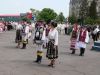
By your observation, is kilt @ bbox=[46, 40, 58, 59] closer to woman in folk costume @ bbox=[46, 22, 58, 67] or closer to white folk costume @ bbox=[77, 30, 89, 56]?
woman in folk costume @ bbox=[46, 22, 58, 67]

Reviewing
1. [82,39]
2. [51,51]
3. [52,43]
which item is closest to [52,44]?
[52,43]

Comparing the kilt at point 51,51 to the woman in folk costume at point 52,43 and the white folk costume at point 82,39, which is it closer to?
the woman in folk costume at point 52,43

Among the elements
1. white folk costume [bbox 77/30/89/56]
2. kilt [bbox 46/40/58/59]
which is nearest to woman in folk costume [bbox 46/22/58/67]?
kilt [bbox 46/40/58/59]

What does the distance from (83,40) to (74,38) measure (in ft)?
1.81

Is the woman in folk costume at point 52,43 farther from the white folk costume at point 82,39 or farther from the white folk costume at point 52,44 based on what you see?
the white folk costume at point 82,39

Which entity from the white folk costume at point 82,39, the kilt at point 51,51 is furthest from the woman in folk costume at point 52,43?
the white folk costume at point 82,39

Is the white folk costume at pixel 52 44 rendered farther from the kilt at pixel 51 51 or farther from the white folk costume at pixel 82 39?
the white folk costume at pixel 82 39

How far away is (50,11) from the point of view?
17950cm

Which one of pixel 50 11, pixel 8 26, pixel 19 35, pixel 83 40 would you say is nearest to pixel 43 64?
pixel 83 40

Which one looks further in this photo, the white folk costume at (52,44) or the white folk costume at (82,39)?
the white folk costume at (82,39)

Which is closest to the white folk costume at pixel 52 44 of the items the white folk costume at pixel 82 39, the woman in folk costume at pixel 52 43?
the woman in folk costume at pixel 52 43

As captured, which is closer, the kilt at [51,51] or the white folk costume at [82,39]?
the kilt at [51,51]

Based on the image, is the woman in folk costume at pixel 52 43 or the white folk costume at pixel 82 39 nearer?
the woman in folk costume at pixel 52 43

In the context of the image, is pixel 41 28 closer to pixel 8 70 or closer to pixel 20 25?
pixel 8 70
